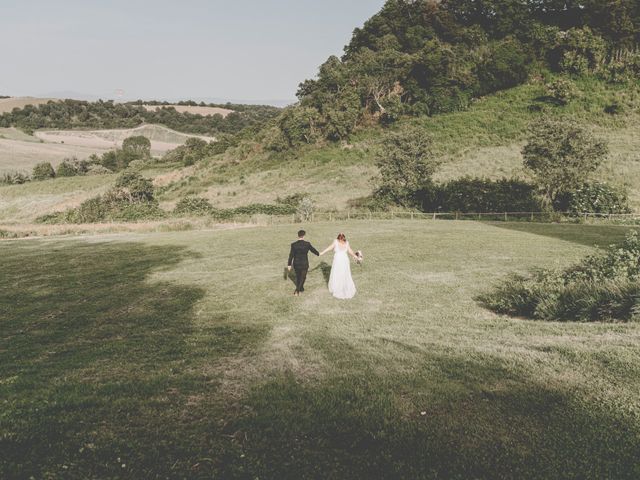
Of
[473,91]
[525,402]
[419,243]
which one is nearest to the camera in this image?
[525,402]

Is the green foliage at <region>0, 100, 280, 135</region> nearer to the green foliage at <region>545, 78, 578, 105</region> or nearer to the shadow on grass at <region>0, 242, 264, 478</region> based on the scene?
the green foliage at <region>545, 78, 578, 105</region>

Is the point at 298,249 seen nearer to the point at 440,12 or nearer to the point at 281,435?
the point at 281,435

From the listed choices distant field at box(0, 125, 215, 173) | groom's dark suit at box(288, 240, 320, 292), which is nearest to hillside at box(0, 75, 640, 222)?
groom's dark suit at box(288, 240, 320, 292)

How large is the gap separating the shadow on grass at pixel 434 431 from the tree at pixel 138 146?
128 m

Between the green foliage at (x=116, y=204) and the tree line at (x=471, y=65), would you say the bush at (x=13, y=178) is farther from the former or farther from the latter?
the tree line at (x=471, y=65)

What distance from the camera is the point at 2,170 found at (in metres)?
101

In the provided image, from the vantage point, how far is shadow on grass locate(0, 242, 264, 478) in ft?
17.5

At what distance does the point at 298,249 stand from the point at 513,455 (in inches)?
408

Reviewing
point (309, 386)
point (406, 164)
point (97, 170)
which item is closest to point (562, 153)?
point (406, 164)

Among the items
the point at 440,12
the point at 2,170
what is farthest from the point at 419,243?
the point at 2,170

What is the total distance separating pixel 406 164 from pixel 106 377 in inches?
1461

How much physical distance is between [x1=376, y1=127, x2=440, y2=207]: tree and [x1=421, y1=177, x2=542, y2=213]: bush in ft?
5.55

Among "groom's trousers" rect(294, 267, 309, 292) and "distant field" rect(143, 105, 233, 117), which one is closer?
"groom's trousers" rect(294, 267, 309, 292)

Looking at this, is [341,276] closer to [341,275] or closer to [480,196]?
[341,275]
